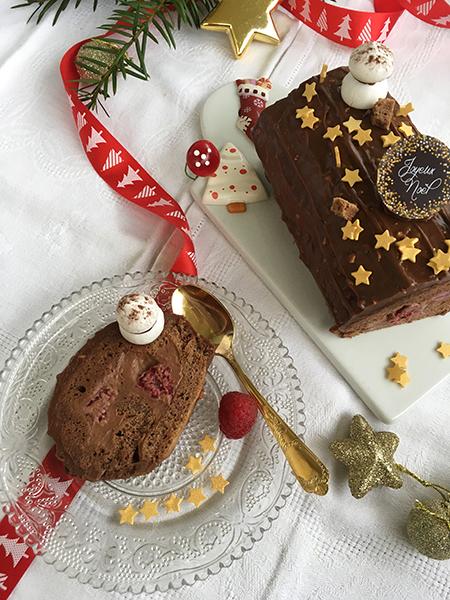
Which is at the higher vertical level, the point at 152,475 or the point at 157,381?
the point at 157,381

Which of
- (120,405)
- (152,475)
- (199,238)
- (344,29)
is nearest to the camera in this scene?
(120,405)

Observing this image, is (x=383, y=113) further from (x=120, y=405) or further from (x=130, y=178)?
(x=120, y=405)

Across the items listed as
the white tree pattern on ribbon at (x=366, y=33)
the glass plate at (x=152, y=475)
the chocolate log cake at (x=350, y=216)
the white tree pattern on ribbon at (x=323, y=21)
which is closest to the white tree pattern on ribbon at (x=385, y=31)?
the white tree pattern on ribbon at (x=366, y=33)

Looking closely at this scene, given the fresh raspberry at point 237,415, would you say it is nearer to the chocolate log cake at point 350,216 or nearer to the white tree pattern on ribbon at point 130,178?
the chocolate log cake at point 350,216

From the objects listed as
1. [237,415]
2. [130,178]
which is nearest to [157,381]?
[237,415]

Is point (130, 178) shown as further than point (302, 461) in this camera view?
Yes

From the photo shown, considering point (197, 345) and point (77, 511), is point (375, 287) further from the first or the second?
point (77, 511)

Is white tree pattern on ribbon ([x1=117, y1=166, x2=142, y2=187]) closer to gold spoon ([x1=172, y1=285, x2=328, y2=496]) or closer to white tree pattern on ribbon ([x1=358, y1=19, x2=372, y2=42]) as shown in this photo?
gold spoon ([x1=172, y1=285, x2=328, y2=496])
